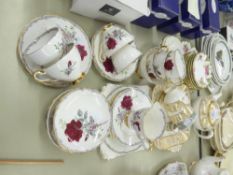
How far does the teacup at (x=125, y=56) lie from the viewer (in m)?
0.70

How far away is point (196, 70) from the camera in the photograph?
94 cm

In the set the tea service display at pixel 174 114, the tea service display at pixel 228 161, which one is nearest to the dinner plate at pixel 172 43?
the tea service display at pixel 174 114

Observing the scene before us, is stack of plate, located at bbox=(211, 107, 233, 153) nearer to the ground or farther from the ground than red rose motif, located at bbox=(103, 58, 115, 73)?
nearer to the ground

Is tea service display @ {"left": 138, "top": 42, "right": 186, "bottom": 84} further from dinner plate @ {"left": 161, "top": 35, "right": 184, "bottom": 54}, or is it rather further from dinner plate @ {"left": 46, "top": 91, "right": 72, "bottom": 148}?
dinner plate @ {"left": 46, "top": 91, "right": 72, "bottom": 148}

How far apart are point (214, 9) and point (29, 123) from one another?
0.65m

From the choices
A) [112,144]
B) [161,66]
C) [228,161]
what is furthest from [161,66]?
[228,161]

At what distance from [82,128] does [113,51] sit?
0.18 m

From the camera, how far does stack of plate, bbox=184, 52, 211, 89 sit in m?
0.93

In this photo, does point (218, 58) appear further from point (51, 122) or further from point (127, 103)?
point (51, 122)

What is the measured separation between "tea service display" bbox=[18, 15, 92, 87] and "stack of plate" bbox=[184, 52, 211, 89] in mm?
390

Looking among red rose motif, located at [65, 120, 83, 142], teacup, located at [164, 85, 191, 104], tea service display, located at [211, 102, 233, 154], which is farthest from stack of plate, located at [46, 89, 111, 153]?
tea service display, located at [211, 102, 233, 154]

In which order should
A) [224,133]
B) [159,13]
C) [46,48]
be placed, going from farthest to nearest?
[224,133], [159,13], [46,48]

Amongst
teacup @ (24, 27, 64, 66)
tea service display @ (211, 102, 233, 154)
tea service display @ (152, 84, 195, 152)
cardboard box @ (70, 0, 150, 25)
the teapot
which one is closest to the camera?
teacup @ (24, 27, 64, 66)

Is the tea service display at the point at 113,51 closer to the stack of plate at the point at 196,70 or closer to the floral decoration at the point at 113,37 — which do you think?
the floral decoration at the point at 113,37
